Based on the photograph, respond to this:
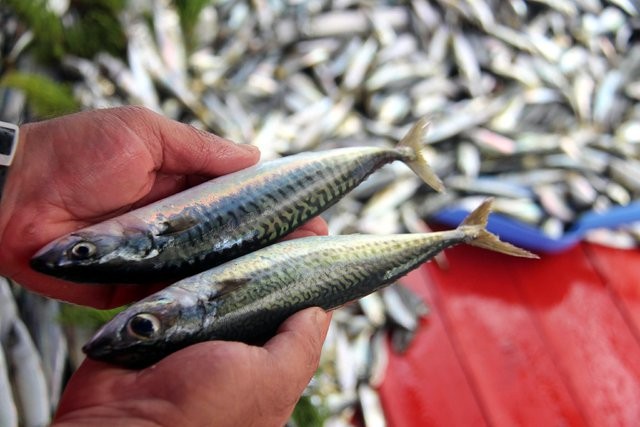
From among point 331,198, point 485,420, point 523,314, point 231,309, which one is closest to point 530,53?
point 523,314

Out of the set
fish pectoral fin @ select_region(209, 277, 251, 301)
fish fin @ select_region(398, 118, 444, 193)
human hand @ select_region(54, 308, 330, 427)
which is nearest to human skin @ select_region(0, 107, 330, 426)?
human hand @ select_region(54, 308, 330, 427)

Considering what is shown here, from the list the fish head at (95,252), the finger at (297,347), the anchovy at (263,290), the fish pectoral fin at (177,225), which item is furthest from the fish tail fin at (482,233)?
the fish head at (95,252)

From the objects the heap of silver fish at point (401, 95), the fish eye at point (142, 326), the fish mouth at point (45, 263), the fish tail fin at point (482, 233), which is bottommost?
the heap of silver fish at point (401, 95)

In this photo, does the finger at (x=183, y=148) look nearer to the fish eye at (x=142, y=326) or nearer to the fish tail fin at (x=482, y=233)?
the fish eye at (x=142, y=326)

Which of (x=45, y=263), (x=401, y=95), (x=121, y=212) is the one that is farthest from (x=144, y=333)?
(x=401, y=95)

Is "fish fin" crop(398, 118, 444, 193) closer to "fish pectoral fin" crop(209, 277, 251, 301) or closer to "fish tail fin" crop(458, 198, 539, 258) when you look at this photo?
"fish tail fin" crop(458, 198, 539, 258)

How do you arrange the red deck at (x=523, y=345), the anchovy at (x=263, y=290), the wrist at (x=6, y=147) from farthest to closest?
the red deck at (x=523, y=345)
the wrist at (x=6, y=147)
the anchovy at (x=263, y=290)


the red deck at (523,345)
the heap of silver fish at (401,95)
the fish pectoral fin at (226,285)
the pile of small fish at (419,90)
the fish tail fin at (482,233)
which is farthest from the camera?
the pile of small fish at (419,90)
